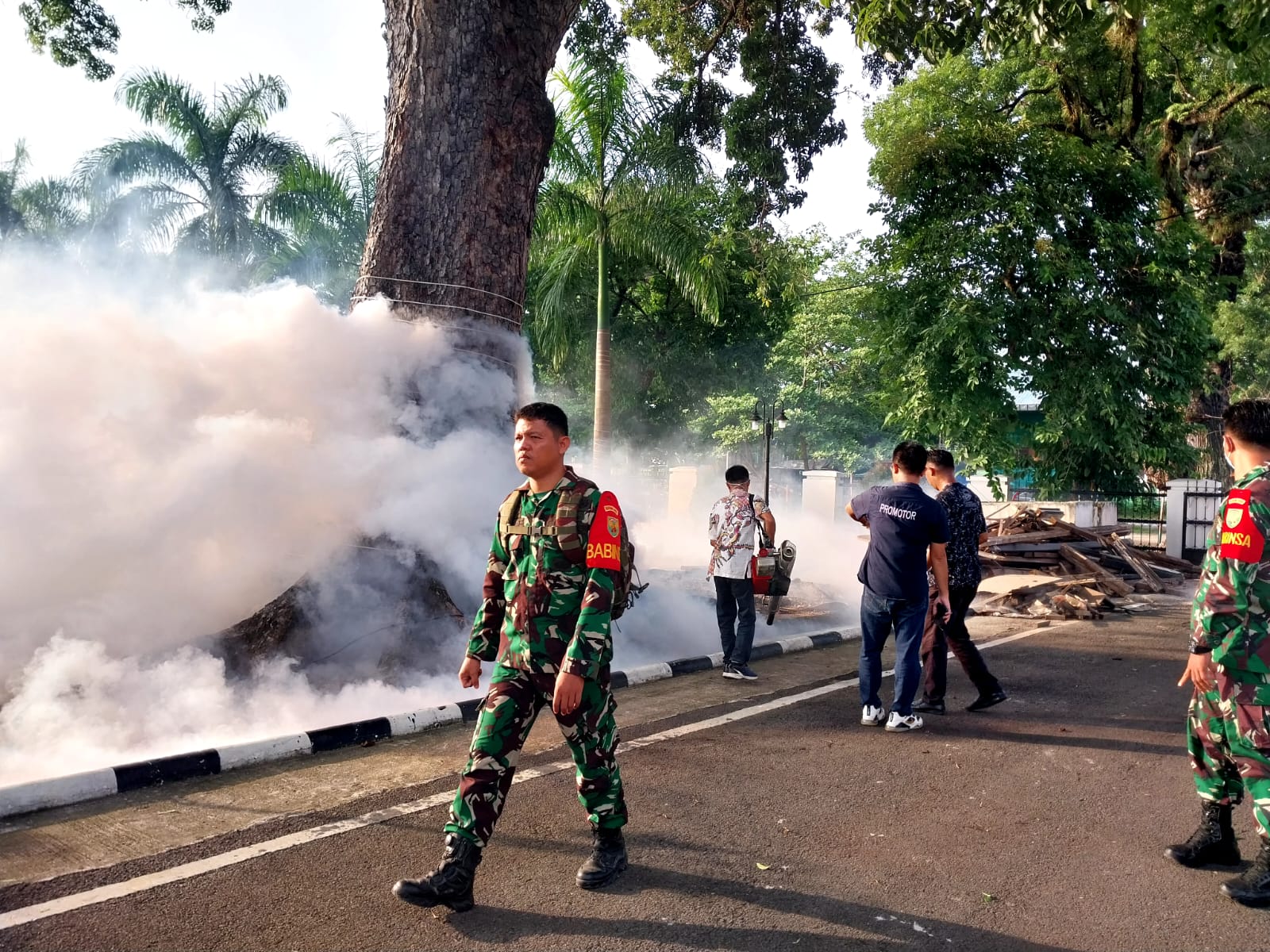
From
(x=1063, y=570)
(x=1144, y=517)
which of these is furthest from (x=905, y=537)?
(x=1144, y=517)

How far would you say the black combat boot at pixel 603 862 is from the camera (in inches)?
146

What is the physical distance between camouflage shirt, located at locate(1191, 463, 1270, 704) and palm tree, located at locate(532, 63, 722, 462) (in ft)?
48.3

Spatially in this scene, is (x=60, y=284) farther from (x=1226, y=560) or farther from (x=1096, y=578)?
(x=1096, y=578)

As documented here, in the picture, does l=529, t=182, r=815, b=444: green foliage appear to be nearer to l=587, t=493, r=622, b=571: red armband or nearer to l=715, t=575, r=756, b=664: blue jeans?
l=715, t=575, r=756, b=664: blue jeans

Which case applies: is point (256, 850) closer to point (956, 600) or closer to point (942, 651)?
point (942, 651)

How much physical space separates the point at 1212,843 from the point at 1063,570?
1149 centimetres

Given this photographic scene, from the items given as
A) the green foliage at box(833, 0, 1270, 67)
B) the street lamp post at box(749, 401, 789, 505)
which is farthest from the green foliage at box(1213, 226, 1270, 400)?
the green foliage at box(833, 0, 1270, 67)

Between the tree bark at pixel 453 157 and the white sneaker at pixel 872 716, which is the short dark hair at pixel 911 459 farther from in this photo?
the tree bark at pixel 453 157

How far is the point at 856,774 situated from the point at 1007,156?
1445 centimetres

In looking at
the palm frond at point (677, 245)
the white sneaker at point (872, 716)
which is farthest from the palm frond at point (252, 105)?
the white sneaker at point (872, 716)

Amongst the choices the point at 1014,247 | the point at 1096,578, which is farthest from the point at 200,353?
the point at 1014,247

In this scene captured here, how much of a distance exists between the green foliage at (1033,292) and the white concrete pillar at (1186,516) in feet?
3.60

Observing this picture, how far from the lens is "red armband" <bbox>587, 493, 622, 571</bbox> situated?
3652 mm

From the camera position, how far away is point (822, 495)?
87.3 feet
